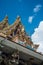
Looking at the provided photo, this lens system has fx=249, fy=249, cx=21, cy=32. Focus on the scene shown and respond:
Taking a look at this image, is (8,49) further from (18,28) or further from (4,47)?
(18,28)

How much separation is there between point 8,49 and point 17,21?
5.81 metres

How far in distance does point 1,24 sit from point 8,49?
516 centimetres

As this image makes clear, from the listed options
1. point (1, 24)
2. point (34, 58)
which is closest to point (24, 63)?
point (34, 58)

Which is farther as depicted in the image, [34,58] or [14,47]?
[34,58]

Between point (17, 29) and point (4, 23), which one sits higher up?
point (4, 23)

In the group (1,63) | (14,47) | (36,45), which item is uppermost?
(36,45)

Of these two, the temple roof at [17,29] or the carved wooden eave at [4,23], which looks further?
the carved wooden eave at [4,23]

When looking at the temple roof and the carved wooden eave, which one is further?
the carved wooden eave

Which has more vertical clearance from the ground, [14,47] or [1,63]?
[14,47]

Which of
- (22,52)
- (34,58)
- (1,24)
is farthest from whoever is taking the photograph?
(1,24)

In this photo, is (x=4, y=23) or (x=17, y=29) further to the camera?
(x=17, y=29)

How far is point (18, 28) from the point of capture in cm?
1923

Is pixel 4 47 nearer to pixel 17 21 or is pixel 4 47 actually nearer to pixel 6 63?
pixel 6 63

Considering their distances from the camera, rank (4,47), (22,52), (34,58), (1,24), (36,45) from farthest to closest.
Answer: (36,45) < (1,24) < (34,58) < (22,52) < (4,47)
